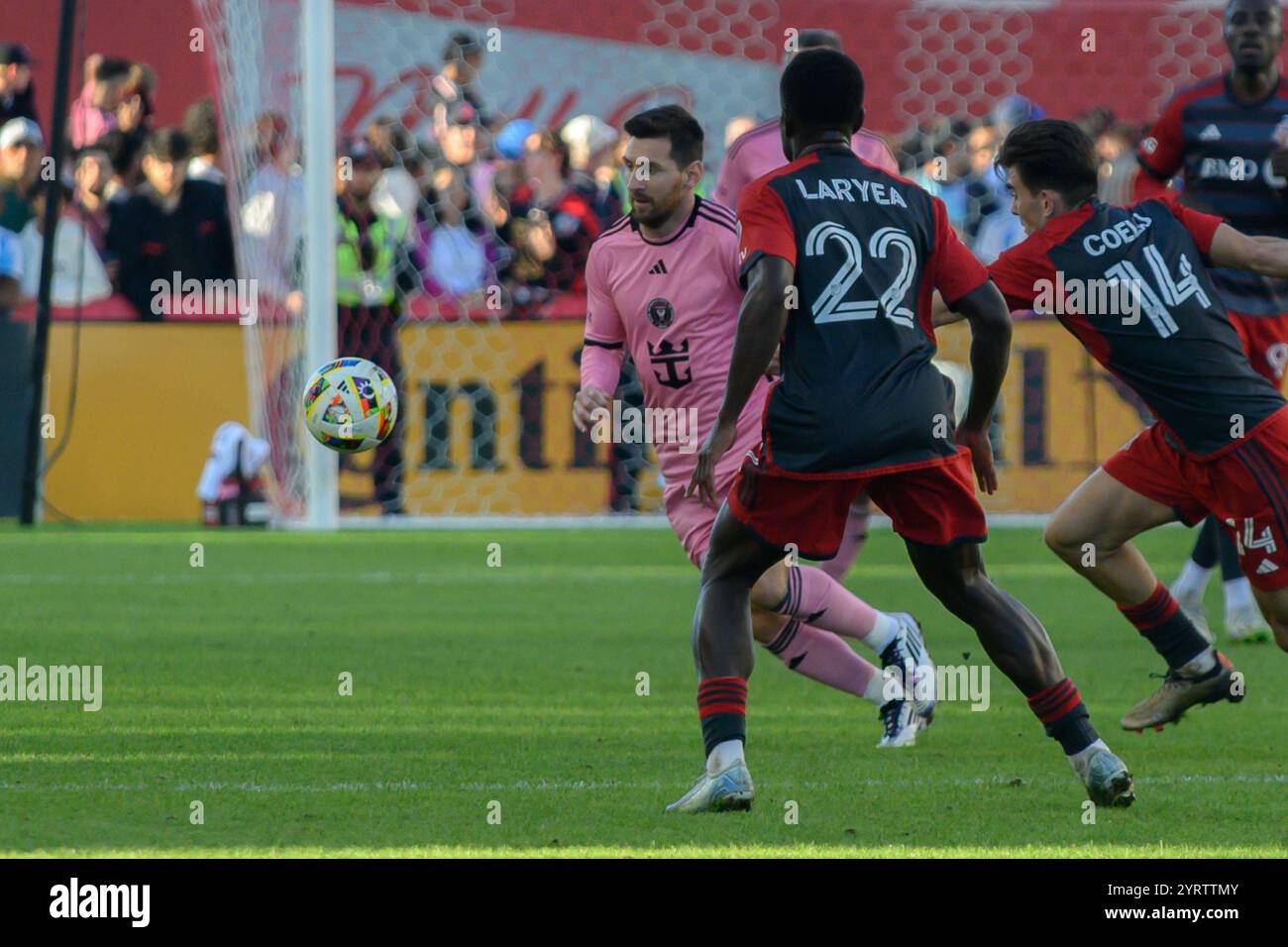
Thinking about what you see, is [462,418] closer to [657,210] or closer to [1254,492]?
[657,210]

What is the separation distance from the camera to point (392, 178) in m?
17.3

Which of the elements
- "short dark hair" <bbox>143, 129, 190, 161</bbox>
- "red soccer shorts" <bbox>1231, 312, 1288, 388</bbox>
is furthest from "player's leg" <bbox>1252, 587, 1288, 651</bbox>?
"short dark hair" <bbox>143, 129, 190, 161</bbox>

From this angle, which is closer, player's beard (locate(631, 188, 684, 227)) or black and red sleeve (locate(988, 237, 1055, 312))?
black and red sleeve (locate(988, 237, 1055, 312))

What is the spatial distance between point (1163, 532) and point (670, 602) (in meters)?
5.52

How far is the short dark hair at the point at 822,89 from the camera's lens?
226 inches

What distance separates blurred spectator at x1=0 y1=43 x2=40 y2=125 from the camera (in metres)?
17.8

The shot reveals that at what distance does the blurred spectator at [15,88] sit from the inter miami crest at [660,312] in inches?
469

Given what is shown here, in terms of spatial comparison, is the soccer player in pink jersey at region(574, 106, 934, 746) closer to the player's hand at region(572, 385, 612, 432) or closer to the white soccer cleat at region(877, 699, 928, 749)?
the white soccer cleat at region(877, 699, 928, 749)

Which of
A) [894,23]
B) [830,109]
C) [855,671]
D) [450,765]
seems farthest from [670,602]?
[894,23]

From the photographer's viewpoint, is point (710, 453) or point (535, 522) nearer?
point (710, 453)

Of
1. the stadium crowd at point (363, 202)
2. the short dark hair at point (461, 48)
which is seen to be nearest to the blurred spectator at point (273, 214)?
the stadium crowd at point (363, 202)

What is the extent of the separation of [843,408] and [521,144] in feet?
41.1

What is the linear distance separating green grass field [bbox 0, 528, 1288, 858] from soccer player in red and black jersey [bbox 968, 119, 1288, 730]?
400 mm

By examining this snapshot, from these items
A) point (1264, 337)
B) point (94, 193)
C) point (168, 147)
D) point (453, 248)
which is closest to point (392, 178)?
point (453, 248)
